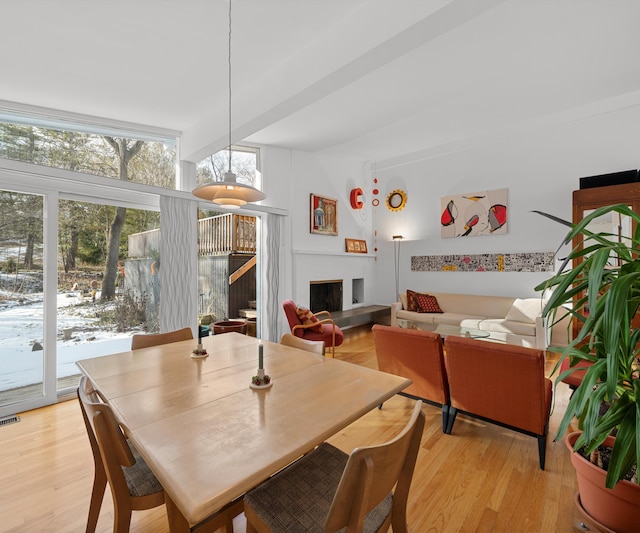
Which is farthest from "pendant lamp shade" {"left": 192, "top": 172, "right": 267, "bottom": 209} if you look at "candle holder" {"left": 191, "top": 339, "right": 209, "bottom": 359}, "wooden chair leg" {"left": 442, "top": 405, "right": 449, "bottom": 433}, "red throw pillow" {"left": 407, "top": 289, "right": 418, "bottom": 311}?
"red throw pillow" {"left": 407, "top": 289, "right": 418, "bottom": 311}

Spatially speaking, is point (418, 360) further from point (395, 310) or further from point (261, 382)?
point (395, 310)

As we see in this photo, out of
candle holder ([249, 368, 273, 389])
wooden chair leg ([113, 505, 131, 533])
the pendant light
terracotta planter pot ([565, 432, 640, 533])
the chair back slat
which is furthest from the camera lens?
the pendant light

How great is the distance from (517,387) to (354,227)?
15.4 feet

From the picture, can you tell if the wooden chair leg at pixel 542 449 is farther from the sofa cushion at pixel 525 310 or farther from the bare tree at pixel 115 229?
the bare tree at pixel 115 229

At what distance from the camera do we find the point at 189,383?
161 centimetres

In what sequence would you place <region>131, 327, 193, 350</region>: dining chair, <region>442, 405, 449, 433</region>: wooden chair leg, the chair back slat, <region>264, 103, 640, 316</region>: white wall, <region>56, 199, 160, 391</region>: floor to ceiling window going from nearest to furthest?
the chair back slat → <region>131, 327, 193, 350</region>: dining chair → <region>442, 405, 449, 433</region>: wooden chair leg → <region>56, 199, 160, 391</region>: floor to ceiling window → <region>264, 103, 640, 316</region>: white wall

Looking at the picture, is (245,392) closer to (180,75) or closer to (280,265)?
(180,75)

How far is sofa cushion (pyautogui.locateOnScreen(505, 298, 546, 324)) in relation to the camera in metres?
4.45

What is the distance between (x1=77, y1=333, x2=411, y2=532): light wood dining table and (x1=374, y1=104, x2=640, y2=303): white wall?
4.55 m

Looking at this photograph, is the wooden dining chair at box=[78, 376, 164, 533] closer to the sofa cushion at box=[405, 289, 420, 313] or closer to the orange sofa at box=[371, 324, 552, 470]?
the orange sofa at box=[371, 324, 552, 470]

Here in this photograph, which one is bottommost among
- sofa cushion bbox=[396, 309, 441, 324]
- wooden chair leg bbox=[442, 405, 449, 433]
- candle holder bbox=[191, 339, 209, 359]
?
wooden chair leg bbox=[442, 405, 449, 433]

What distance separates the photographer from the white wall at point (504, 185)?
451 centimetres

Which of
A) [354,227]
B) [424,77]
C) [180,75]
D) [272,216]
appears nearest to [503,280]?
[354,227]

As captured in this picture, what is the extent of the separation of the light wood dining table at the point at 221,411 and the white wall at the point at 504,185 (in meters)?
4.55
